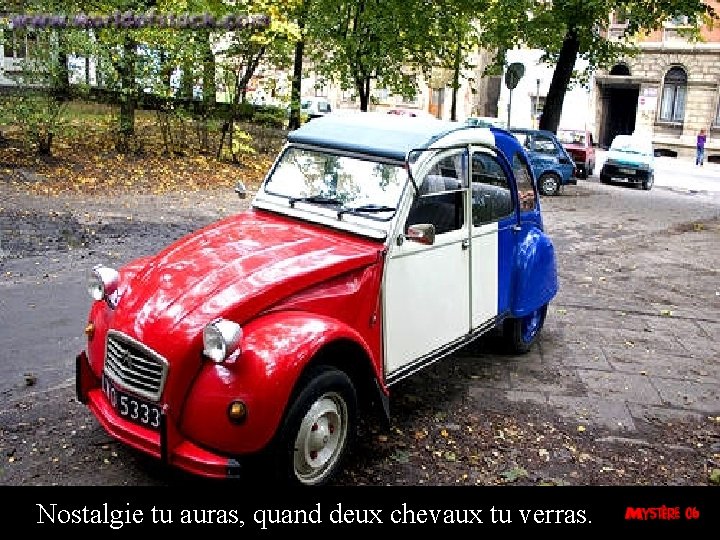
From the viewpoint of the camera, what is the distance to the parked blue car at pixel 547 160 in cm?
1867

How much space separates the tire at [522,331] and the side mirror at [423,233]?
215 centimetres

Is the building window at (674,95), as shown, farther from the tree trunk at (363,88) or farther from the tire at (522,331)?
the tire at (522,331)

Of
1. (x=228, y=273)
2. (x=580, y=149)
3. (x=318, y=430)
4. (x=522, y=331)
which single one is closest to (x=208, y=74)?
(x=522, y=331)

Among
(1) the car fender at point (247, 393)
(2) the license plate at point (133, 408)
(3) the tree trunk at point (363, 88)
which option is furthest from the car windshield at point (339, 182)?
(3) the tree trunk at point (363, 88)

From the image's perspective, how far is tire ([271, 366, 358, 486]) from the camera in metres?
3.69

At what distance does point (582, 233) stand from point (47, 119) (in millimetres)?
10166

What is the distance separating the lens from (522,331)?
21.5 ft

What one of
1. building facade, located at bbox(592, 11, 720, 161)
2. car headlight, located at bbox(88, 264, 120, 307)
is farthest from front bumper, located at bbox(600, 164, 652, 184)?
car headlight, located at bbox(88, 264, 120, 307)

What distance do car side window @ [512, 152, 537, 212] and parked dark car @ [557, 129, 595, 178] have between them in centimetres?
1818

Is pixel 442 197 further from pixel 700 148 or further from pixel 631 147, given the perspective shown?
pixel 700 148

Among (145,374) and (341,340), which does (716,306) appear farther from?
(145,374)

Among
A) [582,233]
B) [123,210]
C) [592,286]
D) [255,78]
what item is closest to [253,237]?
[592,286]

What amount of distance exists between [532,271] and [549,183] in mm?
13273

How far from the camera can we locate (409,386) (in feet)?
18.7
